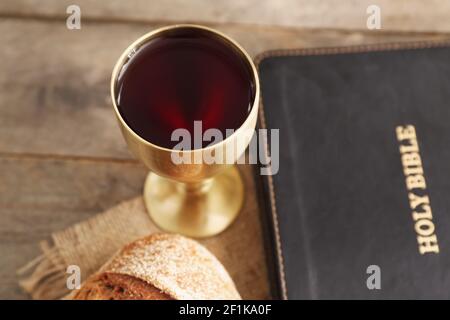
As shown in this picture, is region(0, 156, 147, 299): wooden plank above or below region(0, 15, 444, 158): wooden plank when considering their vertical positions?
below

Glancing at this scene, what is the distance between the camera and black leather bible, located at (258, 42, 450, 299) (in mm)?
679

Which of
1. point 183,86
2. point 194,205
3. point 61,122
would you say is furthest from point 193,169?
point 61,122

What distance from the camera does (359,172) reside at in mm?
711

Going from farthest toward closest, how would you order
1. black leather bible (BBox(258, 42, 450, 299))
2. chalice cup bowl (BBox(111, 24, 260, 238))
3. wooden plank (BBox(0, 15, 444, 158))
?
wooden plank (BBox(0, 15, 444, 158)) < black leather bible (BBox(258, 42, 450, 299)) < chalice cup bowl (BBox(111, 24, 260, 238))

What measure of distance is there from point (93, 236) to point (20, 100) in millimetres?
219

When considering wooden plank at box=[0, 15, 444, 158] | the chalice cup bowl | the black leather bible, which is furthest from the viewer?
wooden plank at box=[0, 15, 444, 158]

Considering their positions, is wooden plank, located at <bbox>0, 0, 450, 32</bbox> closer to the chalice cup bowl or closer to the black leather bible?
the black leather bible

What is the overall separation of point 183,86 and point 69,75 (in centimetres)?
28

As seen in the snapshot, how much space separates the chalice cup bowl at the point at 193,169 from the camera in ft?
1.75

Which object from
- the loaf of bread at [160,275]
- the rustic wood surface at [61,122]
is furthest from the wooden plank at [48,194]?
the loaf of bread at [160,275]

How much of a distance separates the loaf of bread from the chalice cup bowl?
0.27ft

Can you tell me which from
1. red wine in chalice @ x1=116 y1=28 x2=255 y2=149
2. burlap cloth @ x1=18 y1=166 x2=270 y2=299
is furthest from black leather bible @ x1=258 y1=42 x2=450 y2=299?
red wine in chalice @ x1=116 y1=28 x2=255 y2=149

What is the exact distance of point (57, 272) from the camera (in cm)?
73
